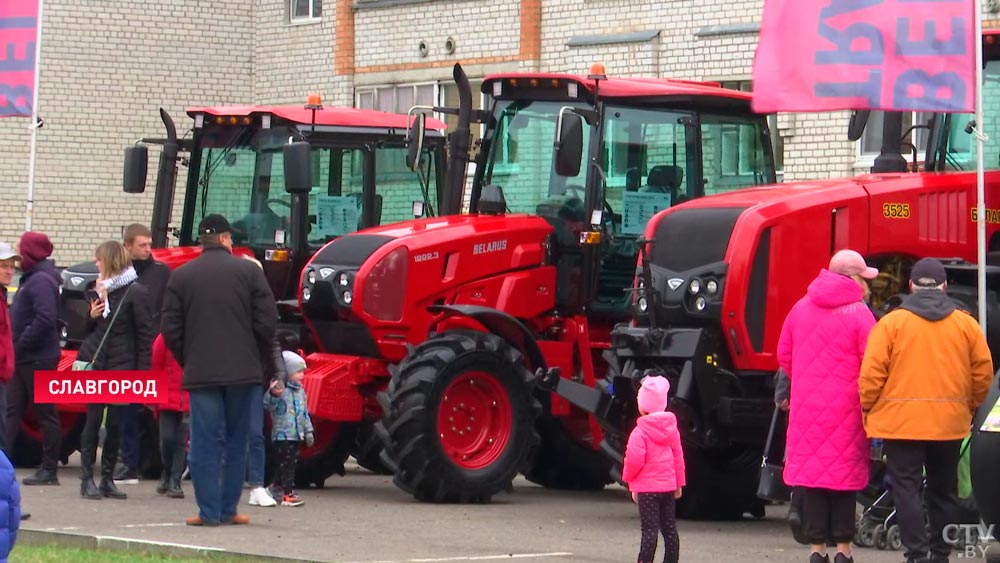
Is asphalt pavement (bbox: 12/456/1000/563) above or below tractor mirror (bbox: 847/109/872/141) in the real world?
below

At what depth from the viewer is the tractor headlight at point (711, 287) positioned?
11414 mm

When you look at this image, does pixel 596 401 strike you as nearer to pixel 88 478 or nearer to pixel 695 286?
pixel 695 286

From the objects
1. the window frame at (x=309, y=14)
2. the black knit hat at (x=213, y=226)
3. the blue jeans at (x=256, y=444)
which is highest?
the window frame at (x=309, y=14)

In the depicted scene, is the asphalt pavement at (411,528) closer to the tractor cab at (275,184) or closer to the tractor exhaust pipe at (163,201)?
the tractor cab at (275,184)

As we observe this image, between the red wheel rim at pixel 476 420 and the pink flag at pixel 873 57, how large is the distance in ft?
9.41

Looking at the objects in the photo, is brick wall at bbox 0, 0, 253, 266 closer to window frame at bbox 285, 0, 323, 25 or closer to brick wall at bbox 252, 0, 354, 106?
brick wall at bbox 252, 0, 354, 106

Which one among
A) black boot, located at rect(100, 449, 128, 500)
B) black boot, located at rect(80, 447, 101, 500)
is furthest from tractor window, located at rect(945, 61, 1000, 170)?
black boot, located at rect(80, 447, 101, 500)

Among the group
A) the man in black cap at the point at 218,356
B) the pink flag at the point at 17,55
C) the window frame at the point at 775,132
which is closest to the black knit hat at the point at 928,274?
the man in black cap at the point at 218,356

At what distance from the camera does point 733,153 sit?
1445 centimetres

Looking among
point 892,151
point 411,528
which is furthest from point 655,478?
point 892,151

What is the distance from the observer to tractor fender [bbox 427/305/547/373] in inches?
523

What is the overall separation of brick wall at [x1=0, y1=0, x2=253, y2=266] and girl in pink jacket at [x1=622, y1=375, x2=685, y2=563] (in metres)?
18.1

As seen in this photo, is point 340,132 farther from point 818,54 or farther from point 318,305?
point 818,54

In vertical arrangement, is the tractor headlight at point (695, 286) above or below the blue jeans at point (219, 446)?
above
